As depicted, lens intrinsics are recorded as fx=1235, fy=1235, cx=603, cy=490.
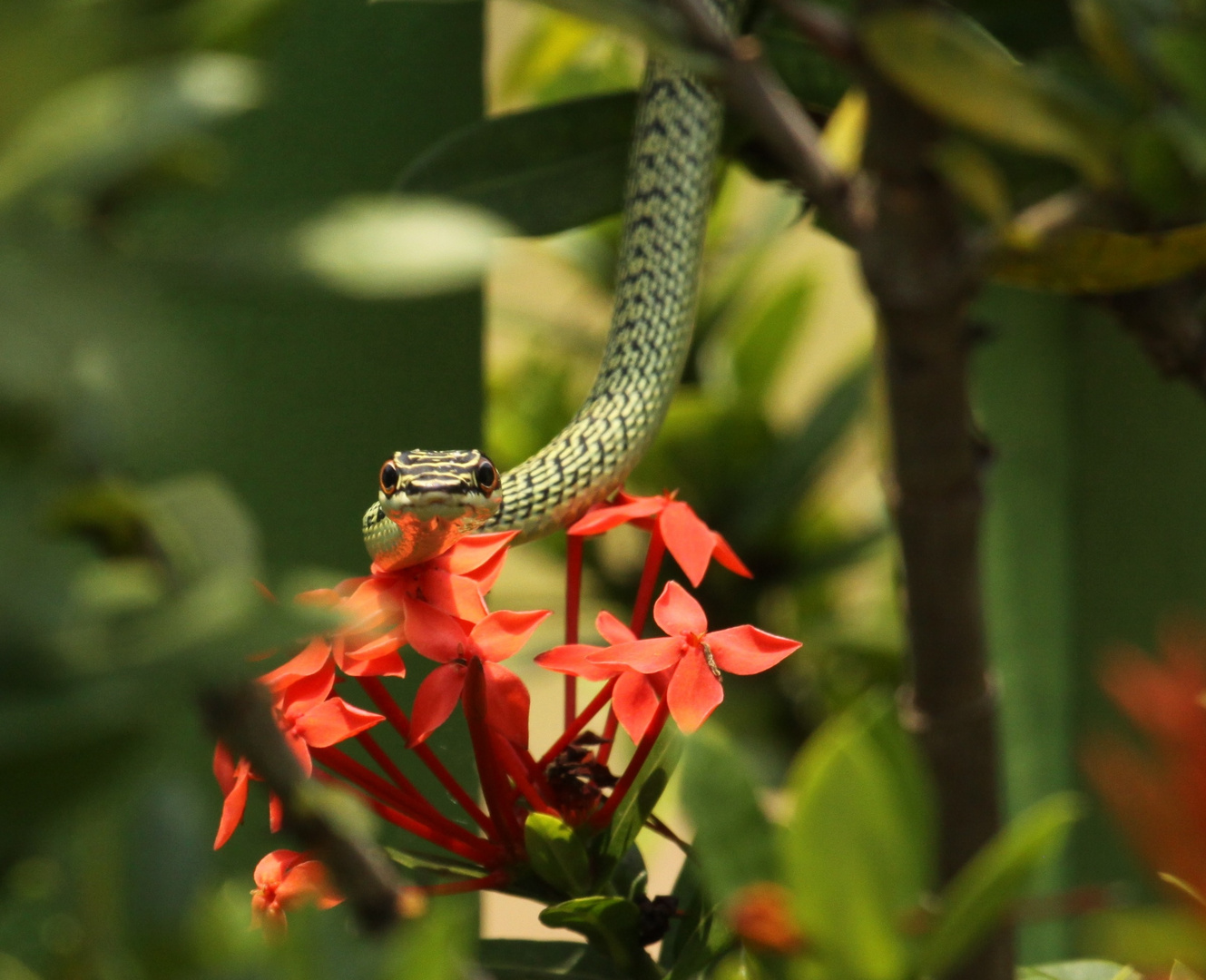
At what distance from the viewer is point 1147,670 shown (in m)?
0.20

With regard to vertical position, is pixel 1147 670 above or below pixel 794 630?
above

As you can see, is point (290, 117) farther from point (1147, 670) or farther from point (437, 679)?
point (1147, 670)

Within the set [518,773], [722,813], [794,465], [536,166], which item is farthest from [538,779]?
[794,465]

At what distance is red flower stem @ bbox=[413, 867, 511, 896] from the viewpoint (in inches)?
13.6

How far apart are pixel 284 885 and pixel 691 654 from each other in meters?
0.13

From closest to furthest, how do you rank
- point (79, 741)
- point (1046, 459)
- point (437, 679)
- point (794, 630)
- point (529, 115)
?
point (79, 741) < point (437, 679) < point (529, 115) < point (794, 630) < point (1046, 459)

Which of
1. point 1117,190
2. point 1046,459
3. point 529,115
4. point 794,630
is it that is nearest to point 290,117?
point 529,115

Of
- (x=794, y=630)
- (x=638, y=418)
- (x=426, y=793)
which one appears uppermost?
(x=638, y=418)

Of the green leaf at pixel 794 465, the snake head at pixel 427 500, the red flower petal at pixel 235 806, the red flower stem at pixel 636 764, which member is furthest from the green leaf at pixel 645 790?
the green leaf at pixel 794 465

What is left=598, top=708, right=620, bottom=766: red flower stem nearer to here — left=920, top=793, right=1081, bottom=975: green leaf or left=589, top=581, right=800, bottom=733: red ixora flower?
left=589, top=581, right=800, bottom=733: red ixora flower

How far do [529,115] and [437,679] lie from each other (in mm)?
323

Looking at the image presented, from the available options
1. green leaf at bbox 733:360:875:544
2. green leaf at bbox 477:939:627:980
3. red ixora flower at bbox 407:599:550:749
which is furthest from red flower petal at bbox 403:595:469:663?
green leaf at bbox 733:360:875:544

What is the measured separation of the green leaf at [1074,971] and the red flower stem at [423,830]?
0.57ft

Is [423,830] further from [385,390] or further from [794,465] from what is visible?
[794,465]
